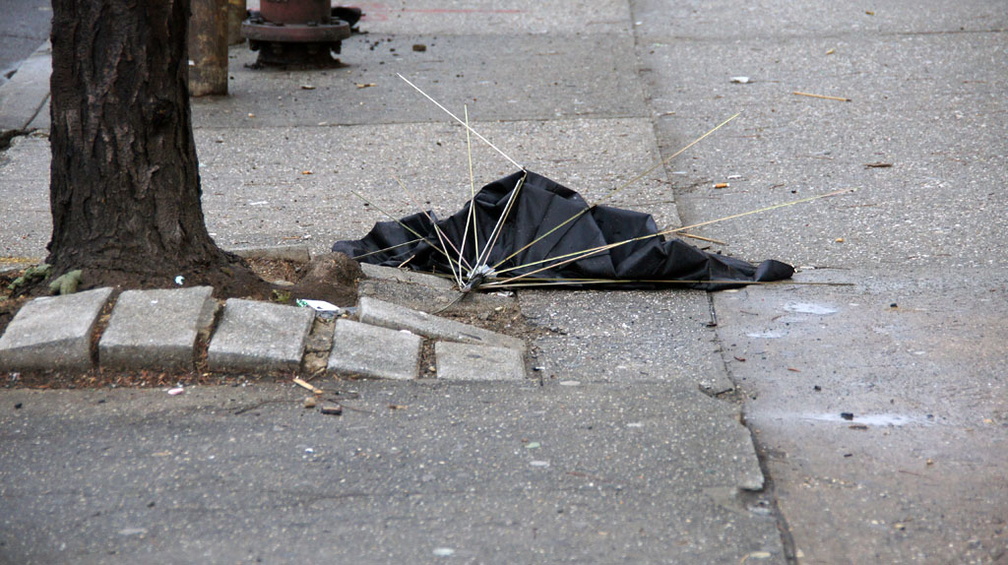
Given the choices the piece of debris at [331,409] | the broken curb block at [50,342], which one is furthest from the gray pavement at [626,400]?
the broken curb block at [50,342]

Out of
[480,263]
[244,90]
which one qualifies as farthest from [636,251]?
[244,90]

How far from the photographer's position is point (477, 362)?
3613 mm

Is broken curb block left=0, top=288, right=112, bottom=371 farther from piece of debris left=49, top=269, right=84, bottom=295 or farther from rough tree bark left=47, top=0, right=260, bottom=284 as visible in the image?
rough tree bark left=47, top=0, right=260, bottom=284

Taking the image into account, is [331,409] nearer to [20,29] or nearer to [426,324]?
[426,324]

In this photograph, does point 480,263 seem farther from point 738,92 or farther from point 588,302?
point 738,92

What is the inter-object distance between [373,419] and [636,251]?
176 cm

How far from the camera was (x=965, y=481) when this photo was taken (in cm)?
289

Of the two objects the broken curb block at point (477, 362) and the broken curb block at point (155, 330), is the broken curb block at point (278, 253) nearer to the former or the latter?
the broken curb block at point (155, 330)

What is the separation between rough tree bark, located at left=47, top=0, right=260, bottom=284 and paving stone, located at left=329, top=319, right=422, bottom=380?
0.76m

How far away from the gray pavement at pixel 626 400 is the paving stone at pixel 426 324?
6.1 inches

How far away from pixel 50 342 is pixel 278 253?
1313 mm

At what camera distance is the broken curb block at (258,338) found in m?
3.47

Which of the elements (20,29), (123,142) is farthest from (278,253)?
(20,29)

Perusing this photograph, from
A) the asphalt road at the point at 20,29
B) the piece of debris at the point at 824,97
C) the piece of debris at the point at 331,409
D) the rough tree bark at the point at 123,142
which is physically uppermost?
the rough tree bark at the point at 123,142
